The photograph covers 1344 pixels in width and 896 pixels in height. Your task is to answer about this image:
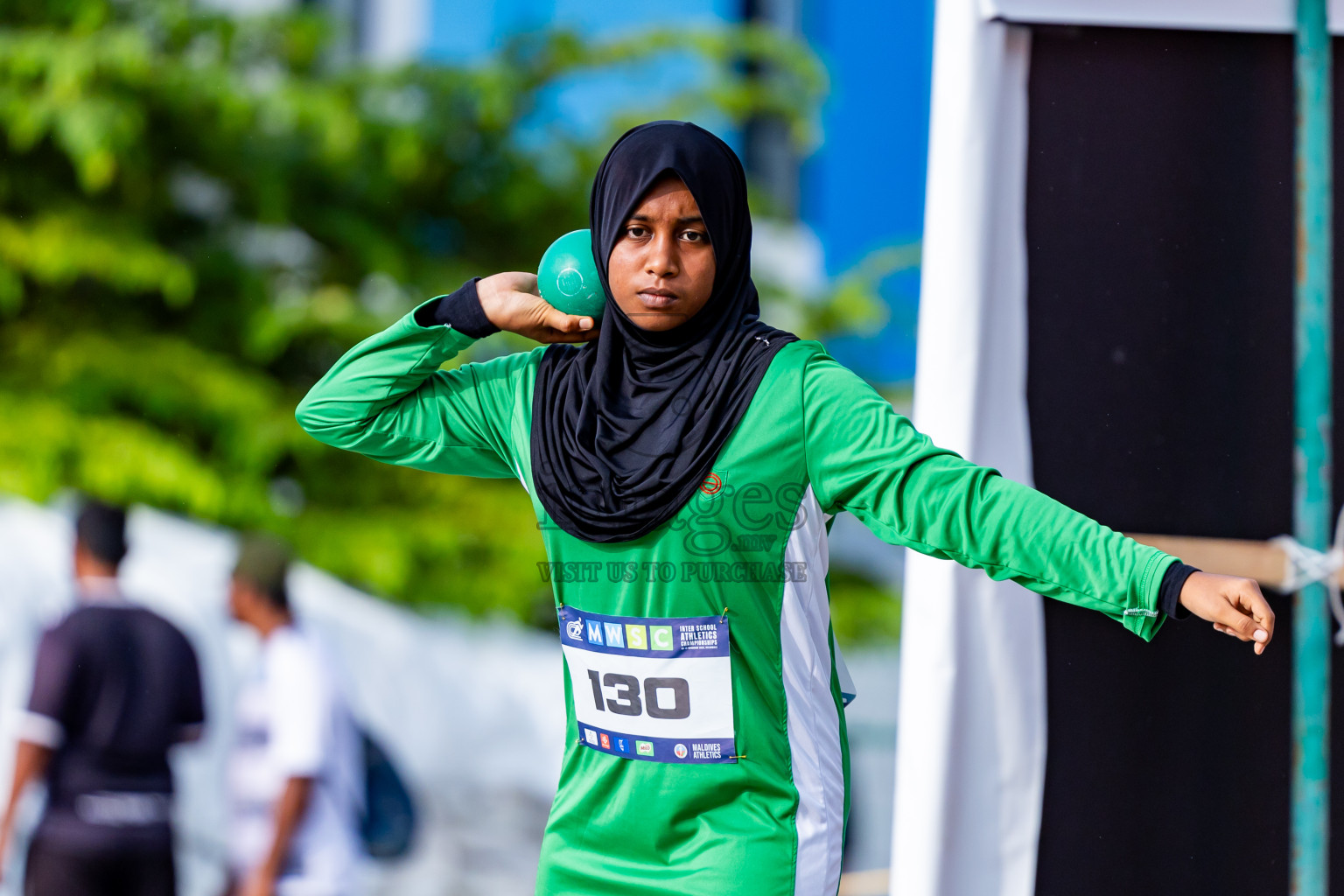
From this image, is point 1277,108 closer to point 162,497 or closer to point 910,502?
point 910,502

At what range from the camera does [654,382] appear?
1958 millimetres

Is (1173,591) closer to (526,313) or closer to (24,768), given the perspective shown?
(526,313)

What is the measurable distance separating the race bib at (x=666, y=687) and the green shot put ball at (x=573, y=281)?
0.46m

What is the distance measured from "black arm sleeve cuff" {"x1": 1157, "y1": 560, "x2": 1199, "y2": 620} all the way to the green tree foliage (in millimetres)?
5759

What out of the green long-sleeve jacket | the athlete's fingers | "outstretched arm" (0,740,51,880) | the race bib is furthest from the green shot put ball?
"outstretched arm" (0,740,51,880)

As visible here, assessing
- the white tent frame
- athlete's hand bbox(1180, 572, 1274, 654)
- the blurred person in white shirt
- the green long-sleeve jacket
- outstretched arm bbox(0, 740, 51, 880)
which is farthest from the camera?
the blurred person in white shirt

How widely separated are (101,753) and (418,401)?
9.54 feet

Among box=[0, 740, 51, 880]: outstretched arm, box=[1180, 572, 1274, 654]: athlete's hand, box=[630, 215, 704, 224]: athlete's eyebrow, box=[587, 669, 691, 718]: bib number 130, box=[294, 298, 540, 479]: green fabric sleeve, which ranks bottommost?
box=[0, 740, 51, 880]: outstretched arm

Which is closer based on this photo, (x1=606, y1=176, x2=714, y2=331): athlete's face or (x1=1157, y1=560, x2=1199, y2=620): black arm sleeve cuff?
(x1=1157, y1=560, x2=1199, y2=620): black arm sleeve cuff

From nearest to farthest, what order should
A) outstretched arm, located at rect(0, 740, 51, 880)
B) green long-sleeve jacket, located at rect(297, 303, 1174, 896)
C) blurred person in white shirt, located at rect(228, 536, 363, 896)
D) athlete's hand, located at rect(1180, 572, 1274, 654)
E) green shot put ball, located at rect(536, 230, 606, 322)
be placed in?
athlete's hand, located at rect(1180, 572, 1274, 654), green long-sleeve jacket, located at rect(297, 303, 1174, 896), green shot put ball, located at rect(536, 230, 606, 322), outstretched arm, located at rect(0, 740, 51, 880), blurred person in white shirt, located at rect(228, 536, 363, 896)

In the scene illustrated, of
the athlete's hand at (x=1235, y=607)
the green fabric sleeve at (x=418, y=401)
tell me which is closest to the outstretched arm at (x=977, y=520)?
the athlete's hand at (x=1235, y=607)

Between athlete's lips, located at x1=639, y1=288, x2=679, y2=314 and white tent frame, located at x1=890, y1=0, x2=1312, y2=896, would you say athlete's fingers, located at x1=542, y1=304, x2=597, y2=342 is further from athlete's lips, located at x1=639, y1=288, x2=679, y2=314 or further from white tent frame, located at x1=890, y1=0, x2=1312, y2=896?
white tent frame, located at x1=890, y1=0, x2=1312, y2=896

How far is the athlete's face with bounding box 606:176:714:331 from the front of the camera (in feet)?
6.19

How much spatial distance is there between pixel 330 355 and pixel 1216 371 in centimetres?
594
